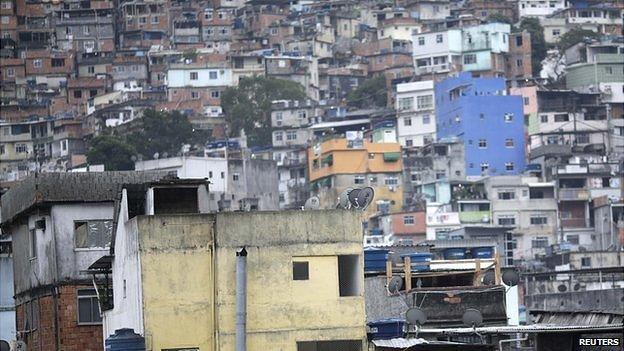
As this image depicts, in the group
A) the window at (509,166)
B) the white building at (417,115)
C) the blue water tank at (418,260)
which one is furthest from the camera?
the white building at (417,115)

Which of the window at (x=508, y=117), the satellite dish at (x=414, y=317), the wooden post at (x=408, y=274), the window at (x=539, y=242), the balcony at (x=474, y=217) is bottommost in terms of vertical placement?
the satellite dish at (x=414, y=317)

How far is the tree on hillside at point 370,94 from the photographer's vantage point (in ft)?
504

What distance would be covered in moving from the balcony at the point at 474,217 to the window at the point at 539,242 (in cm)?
363

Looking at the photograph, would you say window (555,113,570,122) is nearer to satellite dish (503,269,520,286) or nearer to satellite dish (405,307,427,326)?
satellite dish (503,269,520,286)

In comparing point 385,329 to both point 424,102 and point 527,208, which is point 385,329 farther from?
point 424,102

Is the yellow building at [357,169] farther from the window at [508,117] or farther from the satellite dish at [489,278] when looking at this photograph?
the satellite dish at [489,278]

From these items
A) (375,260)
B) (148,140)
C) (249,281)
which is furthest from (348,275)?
(148,140)

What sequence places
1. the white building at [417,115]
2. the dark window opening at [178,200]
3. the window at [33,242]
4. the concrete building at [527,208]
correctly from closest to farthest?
1. the dark window opening at [178,200]
2. the window at [33,242]
3. the concrete building at [527,208]
4. the white building at [417,115]

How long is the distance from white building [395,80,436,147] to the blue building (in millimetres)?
8717

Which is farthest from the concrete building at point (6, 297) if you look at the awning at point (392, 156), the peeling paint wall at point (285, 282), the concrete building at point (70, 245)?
the awning at point (392, 156)

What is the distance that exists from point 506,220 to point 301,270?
9053cm

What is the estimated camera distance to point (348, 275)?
2702cm

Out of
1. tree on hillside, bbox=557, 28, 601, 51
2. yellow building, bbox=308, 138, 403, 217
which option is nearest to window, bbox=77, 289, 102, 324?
yellow building, bbox=308, 138, 403, 217

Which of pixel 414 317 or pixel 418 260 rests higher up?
pixel 418 260
